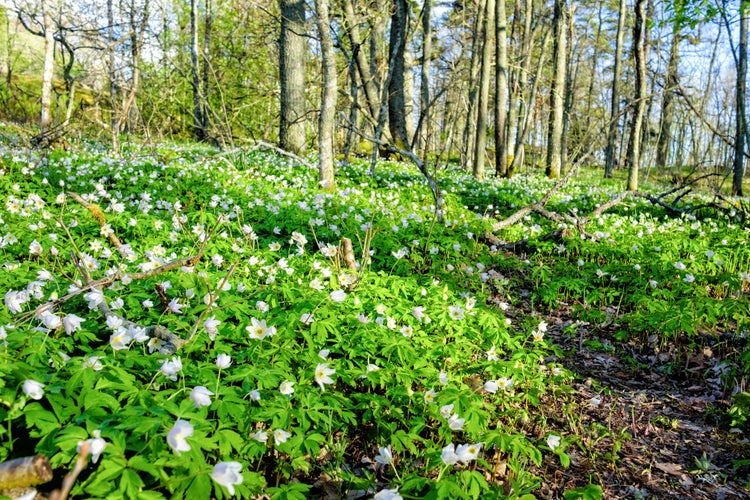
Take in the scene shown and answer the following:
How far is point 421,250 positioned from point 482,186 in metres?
4.59

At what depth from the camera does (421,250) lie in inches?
218

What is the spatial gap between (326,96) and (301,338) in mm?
5147

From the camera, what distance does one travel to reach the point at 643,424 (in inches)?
126

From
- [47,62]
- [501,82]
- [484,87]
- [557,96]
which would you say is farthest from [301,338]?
[557,96]

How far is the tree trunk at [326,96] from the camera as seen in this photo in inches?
275

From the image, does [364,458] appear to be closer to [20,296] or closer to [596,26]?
[20,296]

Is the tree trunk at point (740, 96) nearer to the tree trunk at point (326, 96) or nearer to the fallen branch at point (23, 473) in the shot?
the tree trunk at point (326, 96)

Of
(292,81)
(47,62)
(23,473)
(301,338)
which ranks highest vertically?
(292,81)

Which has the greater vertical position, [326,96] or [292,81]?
[292,81]

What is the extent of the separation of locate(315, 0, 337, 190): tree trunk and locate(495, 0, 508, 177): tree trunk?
21.9 feet

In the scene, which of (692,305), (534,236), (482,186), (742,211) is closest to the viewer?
(692,305)

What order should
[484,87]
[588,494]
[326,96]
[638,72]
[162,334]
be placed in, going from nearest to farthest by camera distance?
1. [588,494]
2. [162,334]
3. [326,96]
4. [638,72]
5. [484,87]

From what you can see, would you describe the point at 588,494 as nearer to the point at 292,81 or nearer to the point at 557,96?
the point at 292,81

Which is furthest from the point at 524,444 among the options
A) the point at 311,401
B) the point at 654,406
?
the point at 654,406
